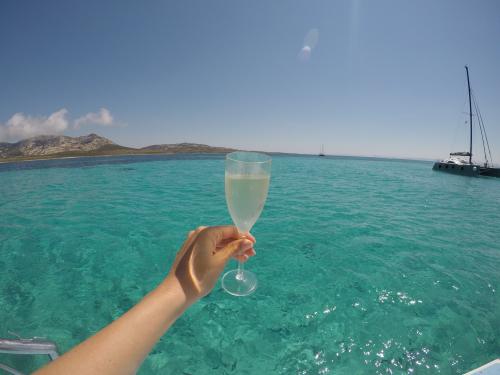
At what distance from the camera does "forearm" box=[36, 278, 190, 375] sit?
26.4 inches

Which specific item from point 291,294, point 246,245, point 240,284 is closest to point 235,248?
point 246,245

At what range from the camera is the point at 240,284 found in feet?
6.11

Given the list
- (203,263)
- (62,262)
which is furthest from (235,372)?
(62,262)

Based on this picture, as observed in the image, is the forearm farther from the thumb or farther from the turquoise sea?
the turquoise sea

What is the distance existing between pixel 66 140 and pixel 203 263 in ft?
504

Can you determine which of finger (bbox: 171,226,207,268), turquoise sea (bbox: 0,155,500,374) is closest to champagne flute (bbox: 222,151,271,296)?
finger (bbox: 171,226,207,268)

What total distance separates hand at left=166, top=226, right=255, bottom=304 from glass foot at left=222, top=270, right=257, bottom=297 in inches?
23.5

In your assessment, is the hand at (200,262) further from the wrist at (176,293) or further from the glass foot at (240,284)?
the glass foot at (240,284)

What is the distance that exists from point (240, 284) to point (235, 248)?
749mm

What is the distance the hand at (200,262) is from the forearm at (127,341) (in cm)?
6

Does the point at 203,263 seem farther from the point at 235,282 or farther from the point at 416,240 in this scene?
the point at 416,240

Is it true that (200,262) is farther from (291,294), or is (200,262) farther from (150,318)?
(291,294)

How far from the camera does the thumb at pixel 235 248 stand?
119cm

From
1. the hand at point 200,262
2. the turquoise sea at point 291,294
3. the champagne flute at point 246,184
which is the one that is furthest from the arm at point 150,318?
the turquoise sea at point 291,294
